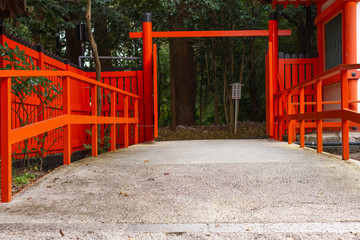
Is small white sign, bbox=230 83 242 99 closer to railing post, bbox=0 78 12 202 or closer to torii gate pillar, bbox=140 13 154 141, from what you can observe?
torii gate pillar, bbox=140 13 154 141

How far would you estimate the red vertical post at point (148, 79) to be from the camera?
1002cm

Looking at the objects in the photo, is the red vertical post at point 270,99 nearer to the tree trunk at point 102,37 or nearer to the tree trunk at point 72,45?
the tree trunk at point 102,37

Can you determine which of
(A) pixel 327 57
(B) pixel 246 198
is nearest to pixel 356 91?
(A) pixel 327 57

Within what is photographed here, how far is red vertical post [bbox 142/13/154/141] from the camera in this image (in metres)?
10.0

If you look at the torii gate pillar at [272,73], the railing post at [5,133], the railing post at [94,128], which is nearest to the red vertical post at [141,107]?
the torii gate pillar at [272,73]

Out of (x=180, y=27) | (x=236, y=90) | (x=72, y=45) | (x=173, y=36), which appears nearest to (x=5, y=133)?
(x=173, y=36)

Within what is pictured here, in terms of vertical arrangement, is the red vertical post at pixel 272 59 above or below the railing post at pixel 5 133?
above

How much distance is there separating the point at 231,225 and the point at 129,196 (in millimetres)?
1103

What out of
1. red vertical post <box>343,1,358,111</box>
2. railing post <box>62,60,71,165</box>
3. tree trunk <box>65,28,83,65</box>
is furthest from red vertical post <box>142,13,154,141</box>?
tree trunk <box>65,28,83,65</box>

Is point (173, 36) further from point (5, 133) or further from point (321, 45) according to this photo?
point (5, 133)

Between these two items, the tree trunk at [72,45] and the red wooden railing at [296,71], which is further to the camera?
the tree trunk at [72,45]

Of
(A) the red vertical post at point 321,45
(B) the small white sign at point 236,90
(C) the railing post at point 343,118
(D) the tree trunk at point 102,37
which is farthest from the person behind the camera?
(D) the tree trunk at point 102,37

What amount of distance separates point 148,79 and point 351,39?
4907 mm

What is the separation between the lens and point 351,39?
29.7 feet
